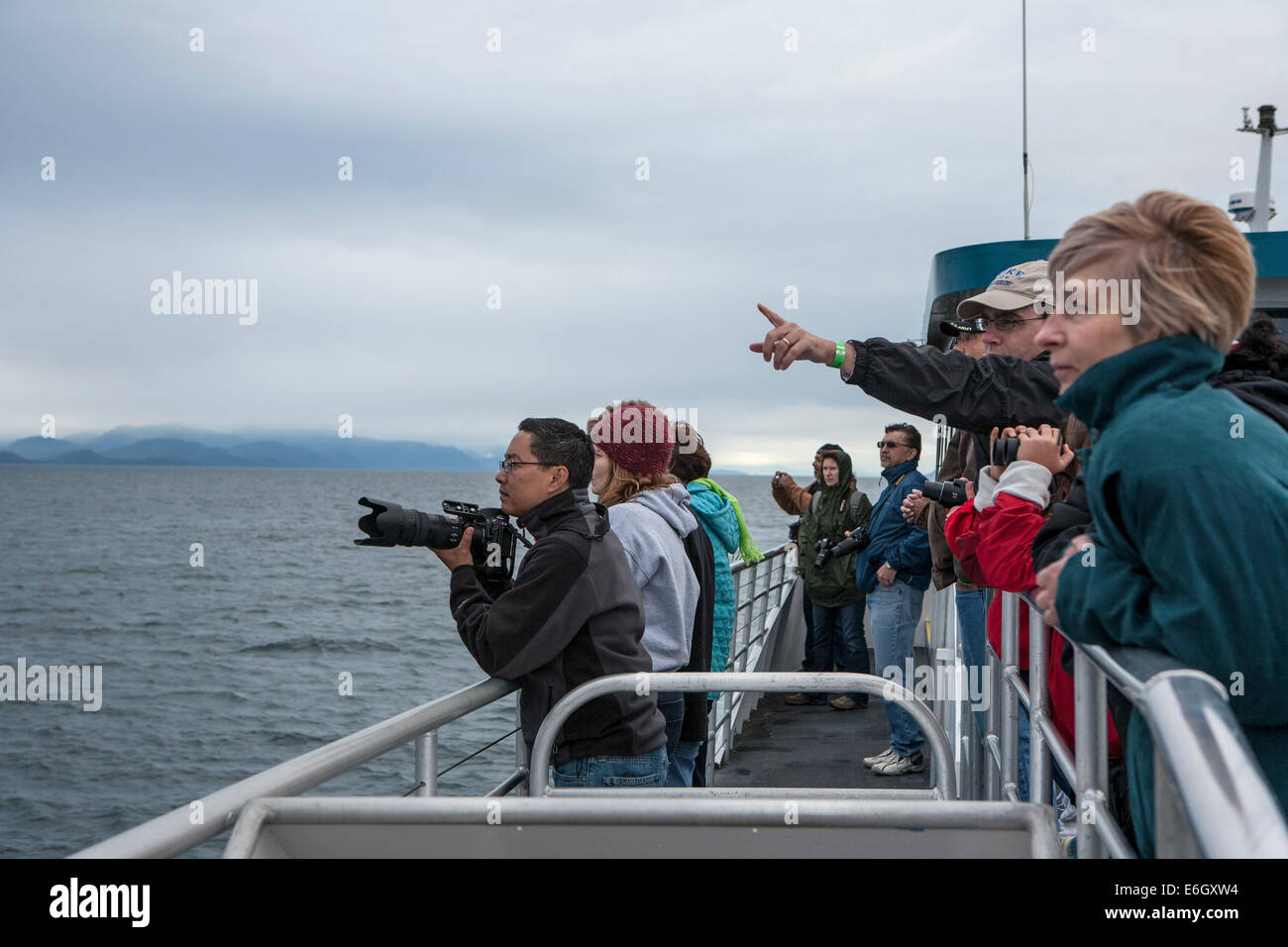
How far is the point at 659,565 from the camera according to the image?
140 inches

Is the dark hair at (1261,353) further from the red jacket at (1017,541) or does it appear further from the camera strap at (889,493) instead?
the camera strap at (889,493)

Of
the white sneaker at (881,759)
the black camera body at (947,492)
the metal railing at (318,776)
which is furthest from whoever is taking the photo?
the white sneaker at (881,759)

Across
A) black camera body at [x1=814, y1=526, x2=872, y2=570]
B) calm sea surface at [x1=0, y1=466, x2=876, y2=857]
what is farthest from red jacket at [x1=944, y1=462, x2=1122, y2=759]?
calm sea surface at [x1=0, y1=466, x2=876, y2=857]

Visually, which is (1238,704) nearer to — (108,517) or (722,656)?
(722,656)

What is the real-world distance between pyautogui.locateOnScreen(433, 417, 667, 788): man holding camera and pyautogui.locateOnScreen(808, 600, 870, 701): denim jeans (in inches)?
205

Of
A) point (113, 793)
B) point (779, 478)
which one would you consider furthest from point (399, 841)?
point (113, 793)

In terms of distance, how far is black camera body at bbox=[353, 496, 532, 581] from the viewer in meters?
2.68

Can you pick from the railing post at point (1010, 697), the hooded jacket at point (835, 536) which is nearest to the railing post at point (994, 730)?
the railing post at point (1010, 697)

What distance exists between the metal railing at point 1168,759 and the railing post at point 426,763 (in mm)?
1257

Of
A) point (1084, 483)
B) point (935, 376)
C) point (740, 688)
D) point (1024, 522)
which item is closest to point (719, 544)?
point (740, 688)

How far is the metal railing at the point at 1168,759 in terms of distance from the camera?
0.94 m

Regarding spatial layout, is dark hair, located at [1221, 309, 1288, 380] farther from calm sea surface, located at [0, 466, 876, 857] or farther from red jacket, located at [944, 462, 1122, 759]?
calm sea surface, located at [0, 466, 876, 857]

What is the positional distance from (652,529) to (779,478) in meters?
5.79

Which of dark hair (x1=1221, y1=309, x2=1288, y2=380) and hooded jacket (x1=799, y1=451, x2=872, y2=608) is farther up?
dark hair (x1=1221, y1=309, x2=1288, y2=380)
